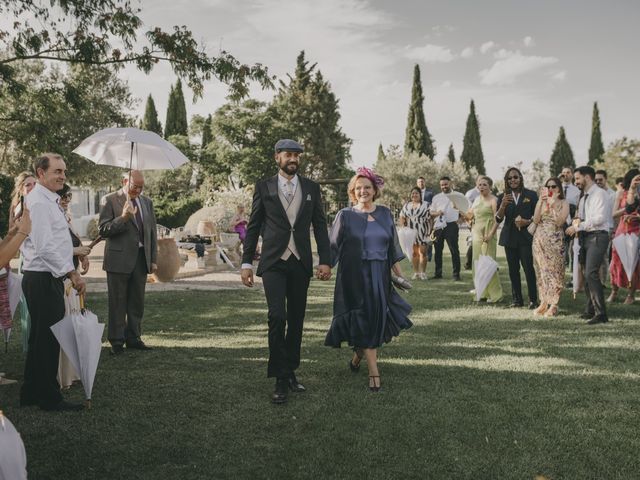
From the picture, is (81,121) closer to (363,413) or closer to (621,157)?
(363,413)

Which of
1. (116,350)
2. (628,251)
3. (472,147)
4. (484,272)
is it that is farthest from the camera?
(472,147)

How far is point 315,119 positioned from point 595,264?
48450mm

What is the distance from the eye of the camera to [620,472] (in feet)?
11.0

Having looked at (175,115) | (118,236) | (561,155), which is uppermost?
(175,115)

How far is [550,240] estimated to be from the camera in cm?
820

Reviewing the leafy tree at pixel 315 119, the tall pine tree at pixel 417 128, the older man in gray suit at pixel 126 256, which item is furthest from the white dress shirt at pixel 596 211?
the tall pine tree at pixel 417 128

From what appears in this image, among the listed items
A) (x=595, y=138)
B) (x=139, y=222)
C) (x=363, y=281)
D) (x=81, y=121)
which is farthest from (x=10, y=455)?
(x=595, y=138)

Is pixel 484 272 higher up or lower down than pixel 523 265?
lower down

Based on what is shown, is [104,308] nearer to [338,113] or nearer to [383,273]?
[383,273]

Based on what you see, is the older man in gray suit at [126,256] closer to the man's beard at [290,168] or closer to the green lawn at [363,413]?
the green lawn at [363,413]

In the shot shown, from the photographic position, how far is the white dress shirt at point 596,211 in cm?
762

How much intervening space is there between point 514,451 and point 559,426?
619 mm

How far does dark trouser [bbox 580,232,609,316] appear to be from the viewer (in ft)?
25.1

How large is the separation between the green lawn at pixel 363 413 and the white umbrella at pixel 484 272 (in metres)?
2.18
